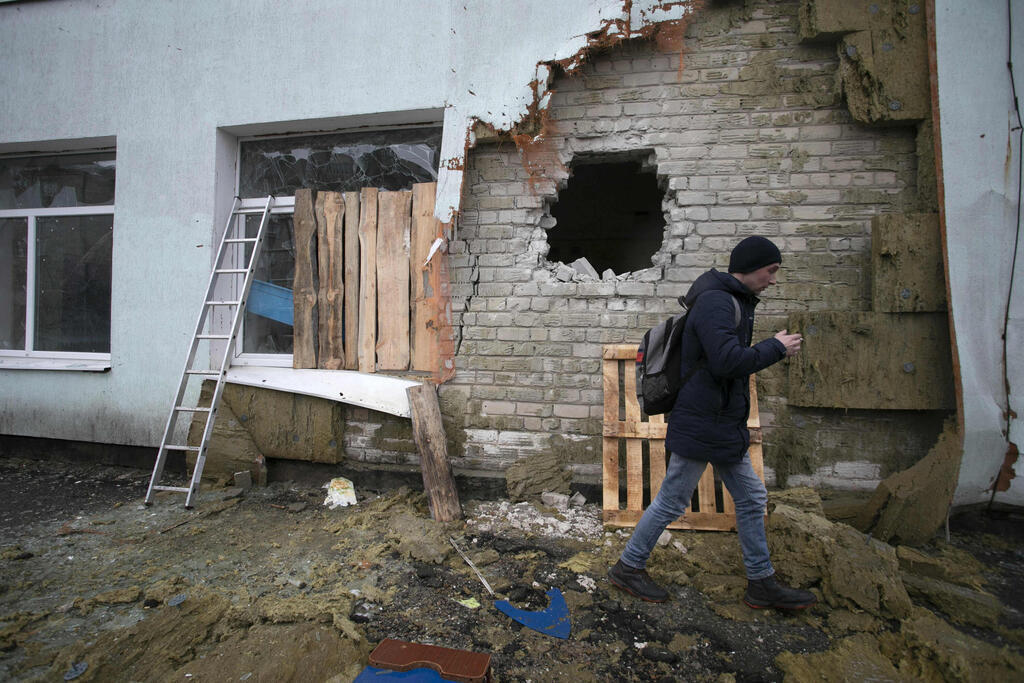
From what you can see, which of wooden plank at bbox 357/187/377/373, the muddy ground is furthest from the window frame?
wooden plank at bbox 357/187/377/373

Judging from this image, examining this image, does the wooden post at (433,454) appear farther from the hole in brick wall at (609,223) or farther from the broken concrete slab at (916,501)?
the hole in brick wall at (609,223)

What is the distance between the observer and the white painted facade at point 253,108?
3164 mm

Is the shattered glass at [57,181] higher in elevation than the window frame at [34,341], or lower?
higher

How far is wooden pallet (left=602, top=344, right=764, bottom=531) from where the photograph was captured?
3.28 m

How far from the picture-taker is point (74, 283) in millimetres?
4961

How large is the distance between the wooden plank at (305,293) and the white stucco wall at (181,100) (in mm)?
831

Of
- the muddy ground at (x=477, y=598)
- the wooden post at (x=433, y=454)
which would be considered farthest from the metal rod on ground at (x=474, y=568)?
the wooden post at (x=433, y=454)

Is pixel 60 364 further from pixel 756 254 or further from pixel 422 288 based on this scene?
pixel 756 254

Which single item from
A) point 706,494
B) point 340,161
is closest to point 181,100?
point 340,161

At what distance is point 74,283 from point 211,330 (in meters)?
1.73

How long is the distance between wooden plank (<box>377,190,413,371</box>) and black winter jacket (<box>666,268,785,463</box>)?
7.52 ft

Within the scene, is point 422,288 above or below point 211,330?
above

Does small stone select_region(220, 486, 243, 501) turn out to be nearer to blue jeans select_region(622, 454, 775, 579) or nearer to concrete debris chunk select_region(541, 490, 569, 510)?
concrete debris chunk select_region(541, 490, 569, 510)

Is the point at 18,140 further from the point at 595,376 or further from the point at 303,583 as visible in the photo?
the point at 595,376
